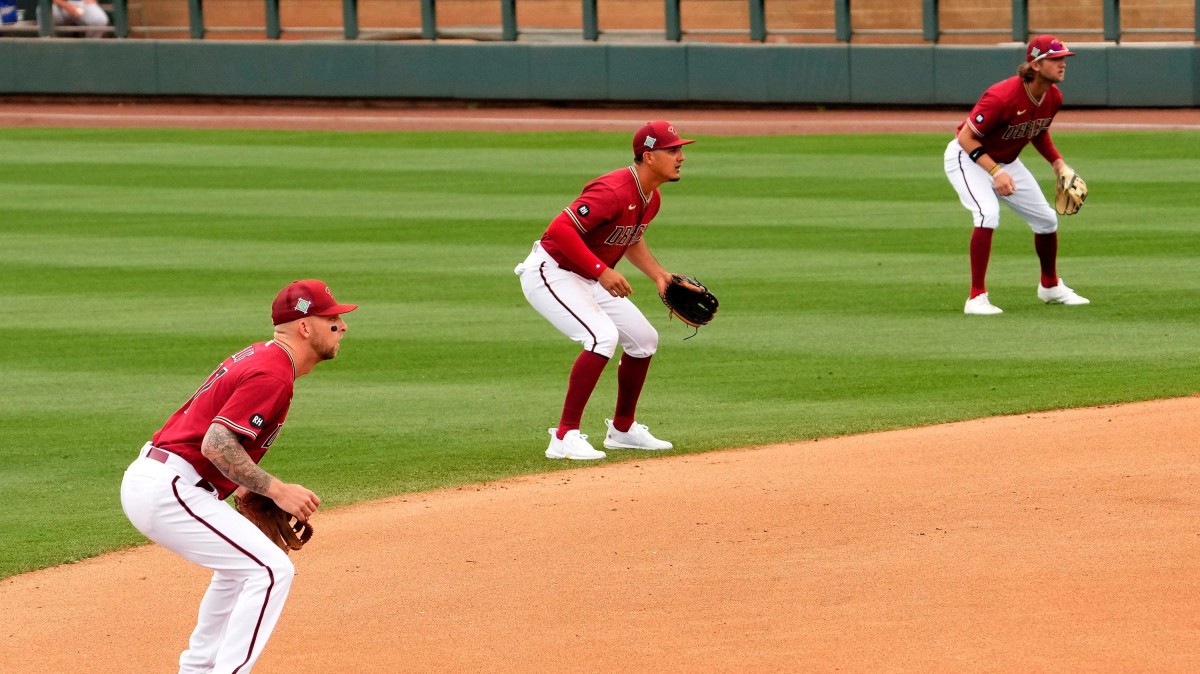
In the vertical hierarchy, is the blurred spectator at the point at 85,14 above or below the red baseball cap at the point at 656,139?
above

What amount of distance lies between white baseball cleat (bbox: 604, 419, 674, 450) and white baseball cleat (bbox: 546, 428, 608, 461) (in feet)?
0.59

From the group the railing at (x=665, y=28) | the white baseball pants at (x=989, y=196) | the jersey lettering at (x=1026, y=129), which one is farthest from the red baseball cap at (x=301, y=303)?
the railing at (x=665, y=28)

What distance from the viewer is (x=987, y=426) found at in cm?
845

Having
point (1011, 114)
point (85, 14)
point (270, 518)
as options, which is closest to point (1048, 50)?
point (1011, 114)

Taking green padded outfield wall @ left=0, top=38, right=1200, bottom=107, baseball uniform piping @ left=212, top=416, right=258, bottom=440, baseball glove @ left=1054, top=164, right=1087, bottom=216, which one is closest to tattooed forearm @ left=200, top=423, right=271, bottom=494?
baseball uniform piping @ left=212, top=416, right=258, bottom=440

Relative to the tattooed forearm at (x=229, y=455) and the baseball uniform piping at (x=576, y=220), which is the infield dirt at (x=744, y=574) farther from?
the baseball uniform piping at (x=576, y=220)

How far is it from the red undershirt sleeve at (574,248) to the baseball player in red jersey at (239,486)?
295 centimetres

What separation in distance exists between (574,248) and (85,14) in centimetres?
2299

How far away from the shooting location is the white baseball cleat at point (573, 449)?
8297 millimetres

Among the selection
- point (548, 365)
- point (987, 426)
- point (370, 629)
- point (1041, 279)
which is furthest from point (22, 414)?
point (1041, 279)

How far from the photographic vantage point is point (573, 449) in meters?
8.30

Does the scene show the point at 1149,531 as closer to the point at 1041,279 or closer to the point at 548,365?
the point at 548,365

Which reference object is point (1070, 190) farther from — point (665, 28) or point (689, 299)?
point (665, 28)

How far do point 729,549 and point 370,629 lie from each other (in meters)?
1.52
